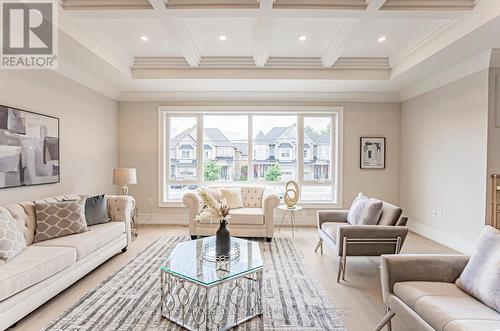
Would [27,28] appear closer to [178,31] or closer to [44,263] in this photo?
[178,31]

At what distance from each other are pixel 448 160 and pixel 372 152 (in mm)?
1438

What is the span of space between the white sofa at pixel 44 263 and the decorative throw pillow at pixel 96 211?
94 mm

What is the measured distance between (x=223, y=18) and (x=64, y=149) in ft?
9.72

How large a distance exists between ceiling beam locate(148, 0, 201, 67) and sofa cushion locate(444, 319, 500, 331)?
3401 mm

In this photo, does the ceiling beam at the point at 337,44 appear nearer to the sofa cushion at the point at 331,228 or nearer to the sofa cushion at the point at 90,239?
the sofa cushion at the point at 331,228

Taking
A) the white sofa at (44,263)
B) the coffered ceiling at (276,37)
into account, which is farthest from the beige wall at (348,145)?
the white sofa at (44,263)

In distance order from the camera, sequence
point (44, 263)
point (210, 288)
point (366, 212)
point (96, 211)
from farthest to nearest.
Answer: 1. point (96, 211)
2. point (366, 212)
3. point (44, 263)
4. point (210, 288)

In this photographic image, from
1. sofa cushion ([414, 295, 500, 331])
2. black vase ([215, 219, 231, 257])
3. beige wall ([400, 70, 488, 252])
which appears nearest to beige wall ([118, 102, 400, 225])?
beige wall ([400, 70, 488, 252])

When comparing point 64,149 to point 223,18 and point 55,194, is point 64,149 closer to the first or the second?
point 55,194

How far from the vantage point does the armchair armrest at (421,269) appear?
→ 1.99m

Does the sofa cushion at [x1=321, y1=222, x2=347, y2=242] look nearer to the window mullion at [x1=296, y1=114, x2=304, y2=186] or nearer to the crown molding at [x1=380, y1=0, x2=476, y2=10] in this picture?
the window mullion at [x1=296, y1=114, x2=304, y2=186]

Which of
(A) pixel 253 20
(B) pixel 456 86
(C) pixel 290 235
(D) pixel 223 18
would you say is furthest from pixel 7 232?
(B) pixel 456 86

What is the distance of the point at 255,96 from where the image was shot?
5.48 metres

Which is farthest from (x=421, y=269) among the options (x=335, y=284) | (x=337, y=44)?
(x=337, y=44)
